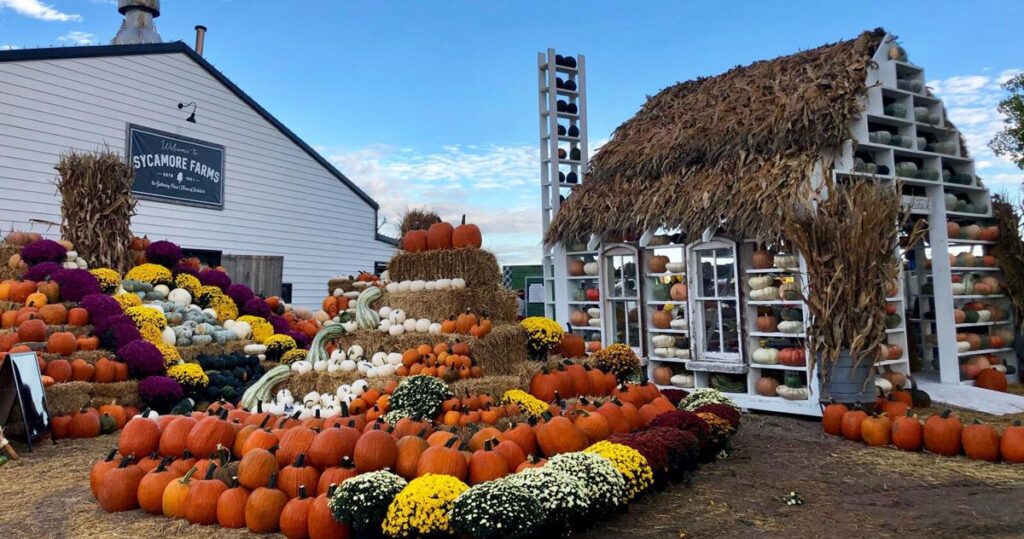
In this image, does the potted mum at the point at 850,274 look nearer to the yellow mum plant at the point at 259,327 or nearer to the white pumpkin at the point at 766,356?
the white pumpkin at the point at 766,356

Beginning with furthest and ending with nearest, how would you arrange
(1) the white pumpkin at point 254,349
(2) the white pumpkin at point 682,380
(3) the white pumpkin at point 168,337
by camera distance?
(1) the white pumpkin at point 254,349 < (2) the white pumpkin at point 682,380 < (3) the white pumpkin at point 168,337

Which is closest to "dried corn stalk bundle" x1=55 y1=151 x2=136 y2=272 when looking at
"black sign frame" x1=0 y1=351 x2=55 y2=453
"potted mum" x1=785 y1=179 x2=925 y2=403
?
"black sign frame" x1=0 y1=351 x2=55 y2=453

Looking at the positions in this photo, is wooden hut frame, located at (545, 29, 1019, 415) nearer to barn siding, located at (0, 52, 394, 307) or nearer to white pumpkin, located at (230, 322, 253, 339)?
white pumpkin, located at (230, 322, 253, 339)

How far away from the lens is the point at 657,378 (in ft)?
30.5

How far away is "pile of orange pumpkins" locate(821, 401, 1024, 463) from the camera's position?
214 inches

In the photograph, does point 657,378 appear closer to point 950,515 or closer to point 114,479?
point 950,515

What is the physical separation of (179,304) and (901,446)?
10.1 m

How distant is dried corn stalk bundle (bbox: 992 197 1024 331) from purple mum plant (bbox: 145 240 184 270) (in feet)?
44.4

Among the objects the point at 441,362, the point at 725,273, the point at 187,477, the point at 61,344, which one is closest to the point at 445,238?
the point at 441,362

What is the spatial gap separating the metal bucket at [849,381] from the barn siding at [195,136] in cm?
1344

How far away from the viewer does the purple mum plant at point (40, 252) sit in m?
9.07

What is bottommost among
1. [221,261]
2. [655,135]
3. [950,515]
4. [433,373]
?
[950,515]

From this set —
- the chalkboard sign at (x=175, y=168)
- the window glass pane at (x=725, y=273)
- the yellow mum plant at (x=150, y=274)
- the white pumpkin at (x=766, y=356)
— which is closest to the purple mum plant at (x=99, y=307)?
the yellow mum plant at (x=150, y=274)

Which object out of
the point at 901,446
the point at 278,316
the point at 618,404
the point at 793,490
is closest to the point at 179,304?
the point at 278,316
